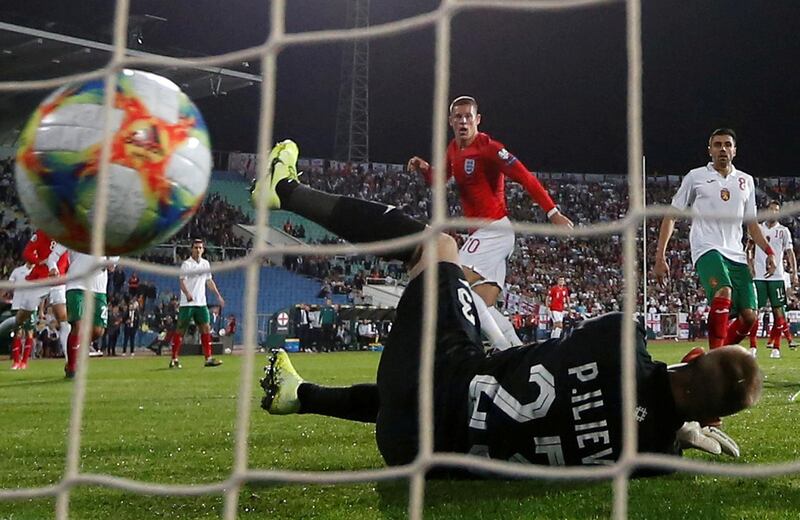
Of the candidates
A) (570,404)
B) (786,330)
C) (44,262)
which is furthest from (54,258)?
(786,330)

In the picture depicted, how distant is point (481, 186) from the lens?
508 cm

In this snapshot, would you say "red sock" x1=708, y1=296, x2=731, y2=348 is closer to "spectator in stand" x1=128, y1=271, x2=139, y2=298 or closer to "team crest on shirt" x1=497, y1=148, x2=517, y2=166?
"team crest on shirt" x1=497, y1=148, x2=517, y2=166

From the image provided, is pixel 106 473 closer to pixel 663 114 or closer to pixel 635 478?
pixel 635 478

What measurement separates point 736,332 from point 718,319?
0.52 meters

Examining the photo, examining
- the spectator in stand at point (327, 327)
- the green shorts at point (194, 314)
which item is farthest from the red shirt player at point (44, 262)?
the spectator in stand at point (327, 327)

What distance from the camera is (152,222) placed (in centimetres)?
232

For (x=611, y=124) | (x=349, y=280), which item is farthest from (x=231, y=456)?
(x=611, y=124)

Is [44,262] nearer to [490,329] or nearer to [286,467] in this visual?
[490,329]

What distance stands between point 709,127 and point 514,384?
24415 mm

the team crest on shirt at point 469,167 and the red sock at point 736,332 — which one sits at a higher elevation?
the team crest on shirt at point 469,167

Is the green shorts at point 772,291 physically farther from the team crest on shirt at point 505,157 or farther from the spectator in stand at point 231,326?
the spectator in stand at point 231,326

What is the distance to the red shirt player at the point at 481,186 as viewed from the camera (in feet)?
16.4

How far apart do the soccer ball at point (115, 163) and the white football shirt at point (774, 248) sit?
772 centimetres

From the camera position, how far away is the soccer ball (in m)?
2.21
